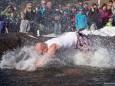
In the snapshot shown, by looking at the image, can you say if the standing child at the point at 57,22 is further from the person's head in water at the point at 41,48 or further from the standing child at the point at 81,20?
the person's head in water at the point at 41,48

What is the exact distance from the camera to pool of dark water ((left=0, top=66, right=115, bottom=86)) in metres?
8.33

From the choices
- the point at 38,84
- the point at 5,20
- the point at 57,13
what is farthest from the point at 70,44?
the point at 57,13

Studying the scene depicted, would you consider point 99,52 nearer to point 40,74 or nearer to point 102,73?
point 102,73

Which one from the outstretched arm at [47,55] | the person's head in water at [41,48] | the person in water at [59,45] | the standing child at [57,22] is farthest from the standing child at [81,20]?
the person's head in water at [41,48]

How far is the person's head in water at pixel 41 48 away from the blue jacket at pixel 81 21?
7661 millimetres

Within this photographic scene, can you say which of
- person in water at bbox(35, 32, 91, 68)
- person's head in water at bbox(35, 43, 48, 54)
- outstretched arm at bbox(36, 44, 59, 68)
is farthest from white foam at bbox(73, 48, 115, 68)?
person's head in water at bbox(35, 43, 48, 54)

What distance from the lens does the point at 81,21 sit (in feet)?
55.2

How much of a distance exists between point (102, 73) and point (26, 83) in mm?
2307

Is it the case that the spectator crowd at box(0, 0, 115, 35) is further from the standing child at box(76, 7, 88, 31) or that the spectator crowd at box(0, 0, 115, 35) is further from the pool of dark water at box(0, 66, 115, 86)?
the pool of dark water at box(0, 66, 115, 86)

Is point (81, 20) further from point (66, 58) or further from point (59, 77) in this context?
point (59, 77)

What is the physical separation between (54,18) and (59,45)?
8247mm

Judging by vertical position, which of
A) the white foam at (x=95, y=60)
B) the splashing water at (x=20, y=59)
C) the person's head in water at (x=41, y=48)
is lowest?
the white foam at (x=95, y=60)

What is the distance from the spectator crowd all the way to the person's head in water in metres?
6.87

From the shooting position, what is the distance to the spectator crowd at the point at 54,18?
644 inches
